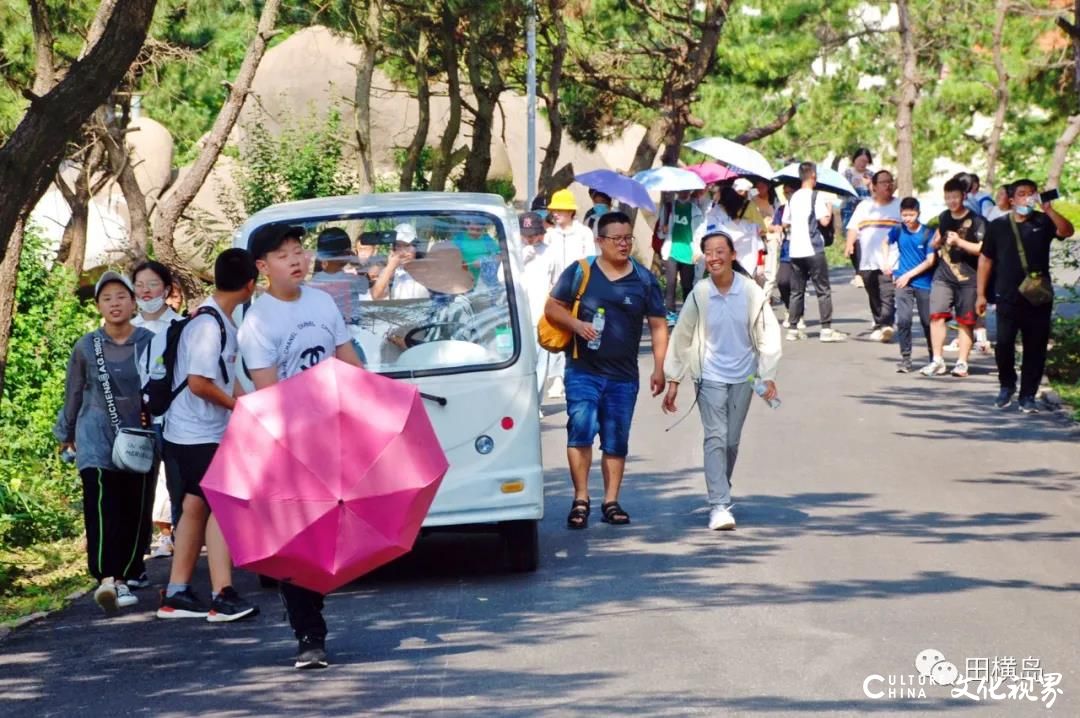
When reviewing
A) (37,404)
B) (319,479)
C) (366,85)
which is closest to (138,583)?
(319,479)

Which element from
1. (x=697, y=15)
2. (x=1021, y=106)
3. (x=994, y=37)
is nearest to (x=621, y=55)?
(x=697, y=15)

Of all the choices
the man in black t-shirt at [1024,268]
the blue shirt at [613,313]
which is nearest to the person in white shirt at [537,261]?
the man in black t-shirt at [1024,268]

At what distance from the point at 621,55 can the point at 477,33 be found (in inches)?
156

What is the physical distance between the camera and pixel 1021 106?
42812 mm

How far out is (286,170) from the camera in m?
27.6

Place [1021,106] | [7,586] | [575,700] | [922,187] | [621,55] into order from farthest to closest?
[922,187], [1021,106], [621,55], [7,586], [575,700]

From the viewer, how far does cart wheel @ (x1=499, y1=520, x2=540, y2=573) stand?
32.6 feet

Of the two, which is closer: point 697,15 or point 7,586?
point 7,586

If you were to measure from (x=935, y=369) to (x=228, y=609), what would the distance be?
11.3m

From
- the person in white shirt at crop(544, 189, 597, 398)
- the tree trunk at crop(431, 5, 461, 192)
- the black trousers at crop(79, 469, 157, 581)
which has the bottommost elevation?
the black trousers at crop(79, 469, 157, 581)

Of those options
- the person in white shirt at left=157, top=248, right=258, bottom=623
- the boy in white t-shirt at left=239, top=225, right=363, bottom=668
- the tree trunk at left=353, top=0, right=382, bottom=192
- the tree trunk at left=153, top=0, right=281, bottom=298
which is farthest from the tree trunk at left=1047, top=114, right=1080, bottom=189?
the boy in white t-shirt at left=239, top=225, right=363, bottom=668

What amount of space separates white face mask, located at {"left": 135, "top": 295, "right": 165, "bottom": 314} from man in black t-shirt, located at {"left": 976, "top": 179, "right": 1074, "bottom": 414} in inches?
335

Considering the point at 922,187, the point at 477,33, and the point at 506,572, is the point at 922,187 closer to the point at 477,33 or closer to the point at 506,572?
the point at 477,33

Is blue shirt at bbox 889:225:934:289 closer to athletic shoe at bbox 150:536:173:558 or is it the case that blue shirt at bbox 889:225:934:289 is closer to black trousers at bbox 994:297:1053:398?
black trousers at bbox 994:297:1053:398
